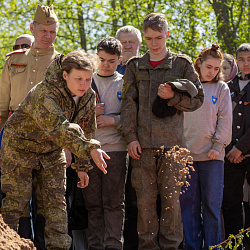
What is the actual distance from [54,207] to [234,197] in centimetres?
232

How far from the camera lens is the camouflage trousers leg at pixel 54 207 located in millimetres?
4336

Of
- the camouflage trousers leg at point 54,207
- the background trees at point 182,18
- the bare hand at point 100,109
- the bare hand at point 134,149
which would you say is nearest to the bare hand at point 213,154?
the bare hand at point 134,149

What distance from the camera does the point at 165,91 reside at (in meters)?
4.92

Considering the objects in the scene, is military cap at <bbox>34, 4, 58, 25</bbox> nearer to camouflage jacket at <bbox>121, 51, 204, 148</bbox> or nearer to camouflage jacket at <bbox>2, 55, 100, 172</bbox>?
camouflage jacket at <bbox>121, 51, 204, 148</bbox>

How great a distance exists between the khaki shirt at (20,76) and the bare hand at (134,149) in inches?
50.1

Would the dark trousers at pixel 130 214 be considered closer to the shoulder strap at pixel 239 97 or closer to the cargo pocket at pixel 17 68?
the shoulder strap at pixel 239 97

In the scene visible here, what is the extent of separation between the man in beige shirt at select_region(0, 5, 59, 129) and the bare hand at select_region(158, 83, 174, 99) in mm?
1374

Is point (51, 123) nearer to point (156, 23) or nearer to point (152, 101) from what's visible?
point (152, 101)

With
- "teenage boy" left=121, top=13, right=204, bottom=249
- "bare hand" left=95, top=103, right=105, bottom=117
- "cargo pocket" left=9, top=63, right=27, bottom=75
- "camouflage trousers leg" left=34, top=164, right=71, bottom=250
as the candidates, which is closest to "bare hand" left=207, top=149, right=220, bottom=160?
"teenage boy" left=121, top=13, right=204, bottom=249

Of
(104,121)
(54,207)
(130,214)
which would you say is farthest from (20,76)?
(130,214)

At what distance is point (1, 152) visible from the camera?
4391 mm

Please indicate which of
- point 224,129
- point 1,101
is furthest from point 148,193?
point 1,101

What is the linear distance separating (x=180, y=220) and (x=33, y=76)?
2.25 metres

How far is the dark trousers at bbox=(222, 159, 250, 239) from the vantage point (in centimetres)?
564
